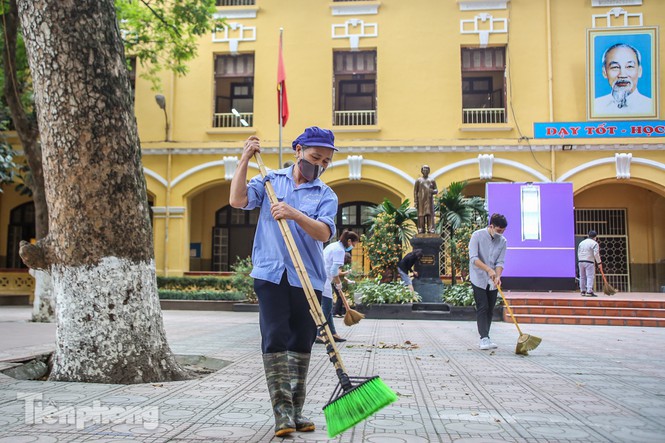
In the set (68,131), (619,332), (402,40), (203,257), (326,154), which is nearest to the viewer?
(326,154)

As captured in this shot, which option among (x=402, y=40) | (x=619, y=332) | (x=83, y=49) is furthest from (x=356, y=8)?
(x=83, y=49)

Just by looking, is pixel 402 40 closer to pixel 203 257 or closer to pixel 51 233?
pixel 203 257

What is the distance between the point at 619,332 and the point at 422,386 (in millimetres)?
7421

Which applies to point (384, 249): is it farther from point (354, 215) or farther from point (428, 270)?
point (354, 215)

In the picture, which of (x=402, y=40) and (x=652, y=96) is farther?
(x=402, y=40)

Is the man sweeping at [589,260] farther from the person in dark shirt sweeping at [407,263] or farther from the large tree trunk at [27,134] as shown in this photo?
the large tree trunk at [27,134]

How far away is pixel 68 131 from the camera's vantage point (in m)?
5.18

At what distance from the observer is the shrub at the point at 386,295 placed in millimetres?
13883

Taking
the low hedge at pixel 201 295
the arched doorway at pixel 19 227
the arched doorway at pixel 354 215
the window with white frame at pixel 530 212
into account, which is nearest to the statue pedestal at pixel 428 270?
the window with white frame at pixel 530 212

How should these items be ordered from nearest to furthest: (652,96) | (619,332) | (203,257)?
(619,332), (652,96), (203,257)

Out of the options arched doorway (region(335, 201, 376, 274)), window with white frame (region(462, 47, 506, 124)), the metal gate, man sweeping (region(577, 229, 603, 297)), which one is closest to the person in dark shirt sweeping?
man sweeping (region(577, 229, 603, 297))

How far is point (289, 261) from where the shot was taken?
3697 millimetres

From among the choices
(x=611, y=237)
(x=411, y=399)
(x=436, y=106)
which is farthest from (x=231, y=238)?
(x=411, y=399)

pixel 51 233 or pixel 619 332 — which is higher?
pixel 51 233
